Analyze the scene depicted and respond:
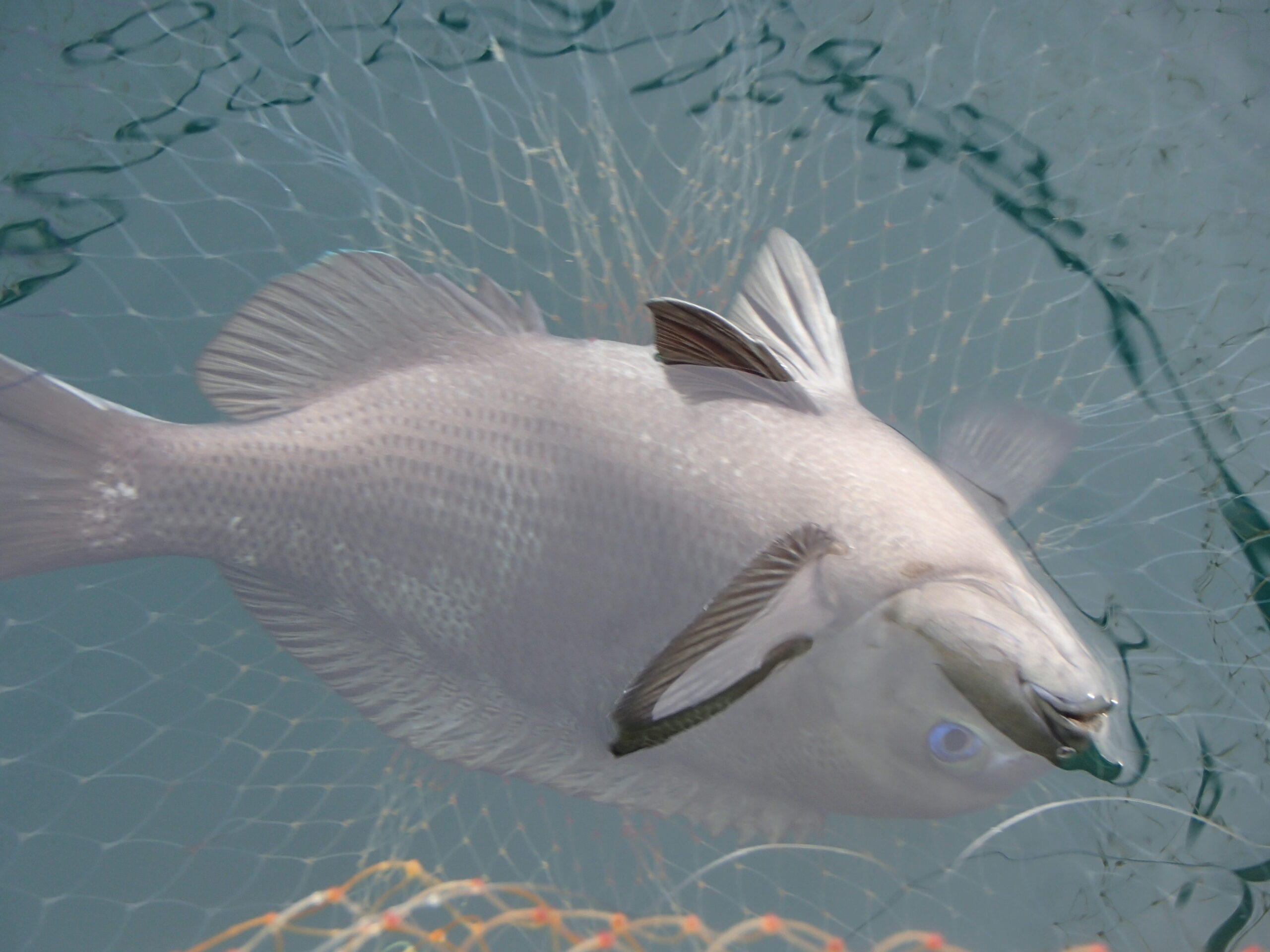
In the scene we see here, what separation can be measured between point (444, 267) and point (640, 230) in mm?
608

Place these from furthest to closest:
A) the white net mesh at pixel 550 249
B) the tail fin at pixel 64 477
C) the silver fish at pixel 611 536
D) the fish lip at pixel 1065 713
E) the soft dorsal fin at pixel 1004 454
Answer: the white net mesh at pixel 550 249 → the soft dorsal fin at pixel 1004 454 → the tail fin at pixel 64 477 → the silver fish at pixel 611 536 → the fish lip at pixel 1065 713

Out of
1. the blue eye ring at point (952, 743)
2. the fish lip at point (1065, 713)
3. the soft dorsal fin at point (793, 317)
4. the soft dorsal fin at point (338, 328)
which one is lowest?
the blue eye ring at point (952, 743)

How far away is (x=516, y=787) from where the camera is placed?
9.07ft

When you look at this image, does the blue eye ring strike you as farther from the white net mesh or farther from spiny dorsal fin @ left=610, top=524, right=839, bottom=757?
the white net mesh

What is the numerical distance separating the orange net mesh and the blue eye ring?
0.32m

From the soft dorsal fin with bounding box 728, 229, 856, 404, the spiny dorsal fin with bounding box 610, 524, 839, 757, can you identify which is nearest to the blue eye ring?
the spiny dorsal fin with bounding box 610, 524, 839, 757

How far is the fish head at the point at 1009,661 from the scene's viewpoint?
161cm

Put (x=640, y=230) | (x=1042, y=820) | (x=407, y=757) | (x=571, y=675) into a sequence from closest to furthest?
(x=571, y=675), (x=1042, y=820), (x=407, y=757), (x=640, y=230)

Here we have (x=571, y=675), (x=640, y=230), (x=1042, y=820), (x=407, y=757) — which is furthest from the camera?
(x=640, y=230)

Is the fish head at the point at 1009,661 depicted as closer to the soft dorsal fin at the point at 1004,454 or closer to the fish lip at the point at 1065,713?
the fish lip at the point at 1065,713

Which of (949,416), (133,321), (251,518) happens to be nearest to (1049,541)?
(949,416)

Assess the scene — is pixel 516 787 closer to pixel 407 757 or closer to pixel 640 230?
pixel 407 757

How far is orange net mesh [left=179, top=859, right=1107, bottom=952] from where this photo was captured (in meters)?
1.69

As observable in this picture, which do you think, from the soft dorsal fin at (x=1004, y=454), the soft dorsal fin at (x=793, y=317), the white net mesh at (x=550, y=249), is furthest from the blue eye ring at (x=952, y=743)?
the white net mesh at (x=550, y=249)
